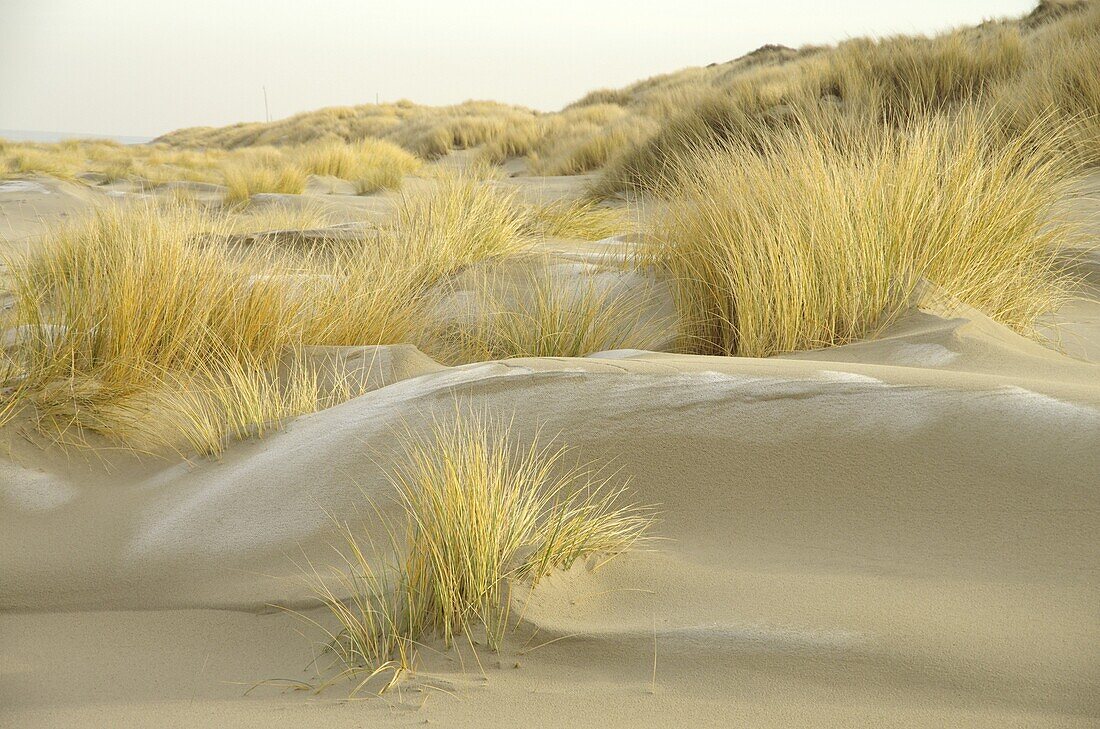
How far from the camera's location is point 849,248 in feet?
9.70

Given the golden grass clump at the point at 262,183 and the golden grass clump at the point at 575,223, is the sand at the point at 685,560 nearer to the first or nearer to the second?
the golden grass clump at the point at 575,223

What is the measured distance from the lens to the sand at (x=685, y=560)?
1271 millimetres

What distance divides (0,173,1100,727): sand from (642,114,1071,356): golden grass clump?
14.0 inches

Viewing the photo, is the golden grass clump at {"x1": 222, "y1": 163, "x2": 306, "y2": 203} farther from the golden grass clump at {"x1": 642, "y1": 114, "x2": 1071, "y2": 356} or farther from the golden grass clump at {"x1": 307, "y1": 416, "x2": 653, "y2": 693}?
the golden grass clump at {"x1": 307, "y1": 416, "x2": 653, "y2": 693}

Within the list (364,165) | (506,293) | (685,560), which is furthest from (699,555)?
(364,165)

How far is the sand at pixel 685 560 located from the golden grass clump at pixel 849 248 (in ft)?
1.16

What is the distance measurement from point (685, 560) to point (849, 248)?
162cm

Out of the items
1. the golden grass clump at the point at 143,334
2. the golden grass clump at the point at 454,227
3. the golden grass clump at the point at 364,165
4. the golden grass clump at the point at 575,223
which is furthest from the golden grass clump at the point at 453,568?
the golden grass clump at the point at 364,165

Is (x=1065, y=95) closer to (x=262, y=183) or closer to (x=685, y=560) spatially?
(x=685, y=560)

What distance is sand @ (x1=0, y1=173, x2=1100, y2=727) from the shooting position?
127 centimetres

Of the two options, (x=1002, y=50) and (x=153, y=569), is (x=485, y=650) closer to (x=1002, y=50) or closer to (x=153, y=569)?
(x=153, y=569)

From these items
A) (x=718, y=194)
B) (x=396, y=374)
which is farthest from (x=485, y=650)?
(x=718, y=194)

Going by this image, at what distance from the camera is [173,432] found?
8.36ft

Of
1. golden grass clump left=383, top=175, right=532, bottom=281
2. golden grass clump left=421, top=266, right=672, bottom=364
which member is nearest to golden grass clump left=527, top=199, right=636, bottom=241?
golden grass clump left=383, top=175, right=532, bottom=281
